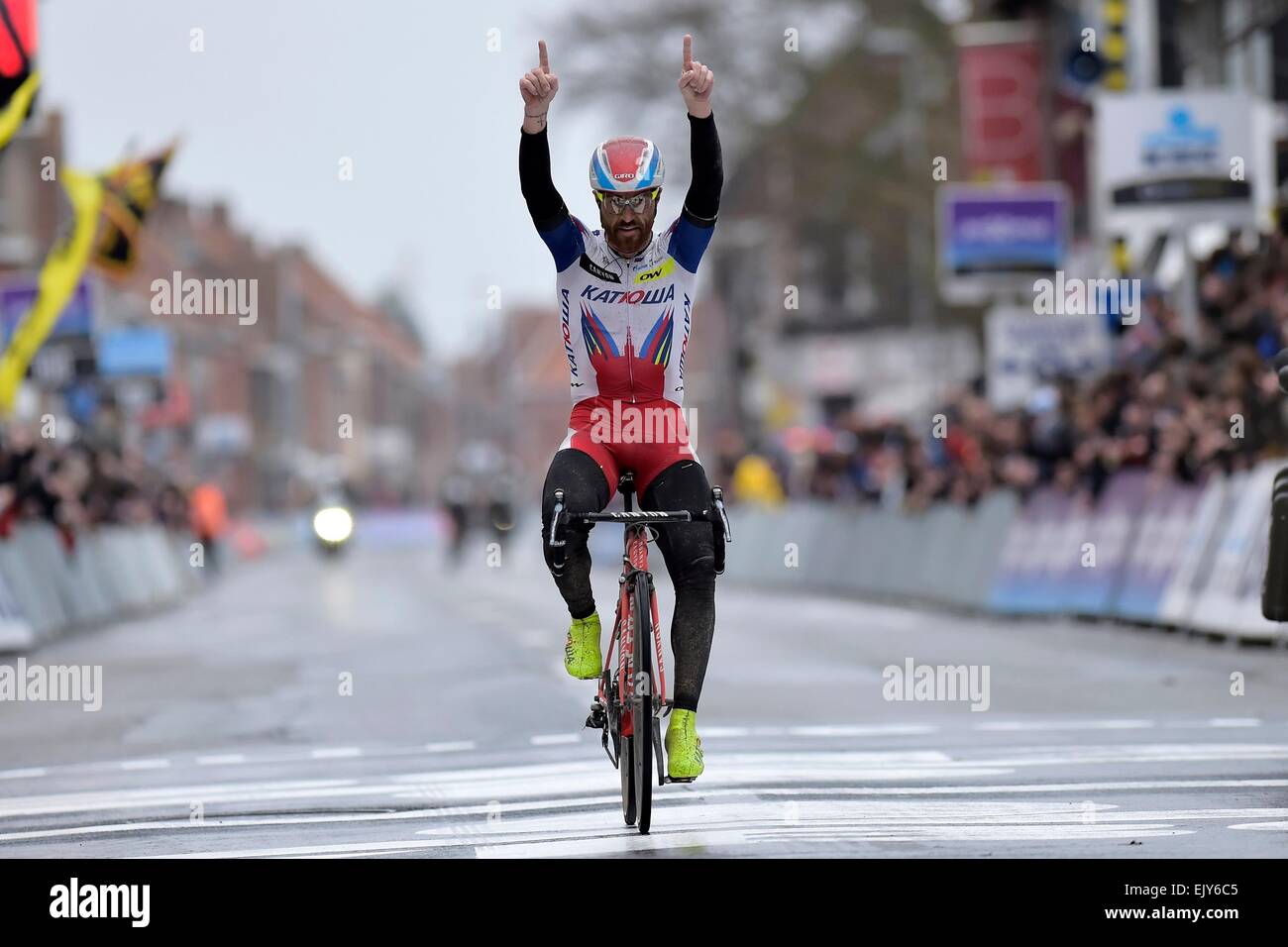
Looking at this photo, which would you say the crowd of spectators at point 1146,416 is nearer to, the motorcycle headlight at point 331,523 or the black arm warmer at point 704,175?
the black arm warmer at point 704,175

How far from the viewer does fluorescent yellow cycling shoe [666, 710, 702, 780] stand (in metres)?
7.97

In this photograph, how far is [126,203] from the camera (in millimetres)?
26828

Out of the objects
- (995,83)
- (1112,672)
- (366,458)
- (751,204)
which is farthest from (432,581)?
(366,458)

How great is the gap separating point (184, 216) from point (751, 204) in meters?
50.1

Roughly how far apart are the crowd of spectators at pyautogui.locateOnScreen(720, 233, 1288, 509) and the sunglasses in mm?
8024

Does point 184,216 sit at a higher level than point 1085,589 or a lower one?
higher

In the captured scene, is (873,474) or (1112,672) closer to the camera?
(1112,672)

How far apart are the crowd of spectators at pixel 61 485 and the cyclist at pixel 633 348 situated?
14.1m

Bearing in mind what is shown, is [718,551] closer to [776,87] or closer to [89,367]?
[89,367]

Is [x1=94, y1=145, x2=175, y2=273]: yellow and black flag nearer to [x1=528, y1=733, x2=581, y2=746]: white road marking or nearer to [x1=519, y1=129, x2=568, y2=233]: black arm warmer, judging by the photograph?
[x1=528, y1=733, x2=581, y2=746]: white road marking

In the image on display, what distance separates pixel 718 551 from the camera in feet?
26.8

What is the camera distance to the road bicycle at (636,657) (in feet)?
25.7

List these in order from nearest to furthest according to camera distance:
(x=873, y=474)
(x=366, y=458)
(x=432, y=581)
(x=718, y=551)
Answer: (x=718, y=551), (x=873, y=474), (x=432, y=581), (x=366, y=458)

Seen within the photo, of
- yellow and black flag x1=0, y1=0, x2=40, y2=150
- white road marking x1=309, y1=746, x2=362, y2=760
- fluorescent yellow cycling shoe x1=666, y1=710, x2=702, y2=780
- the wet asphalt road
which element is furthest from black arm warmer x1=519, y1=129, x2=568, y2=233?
yellow and black flag x1=0, y1=0, x2=40, y2=150
